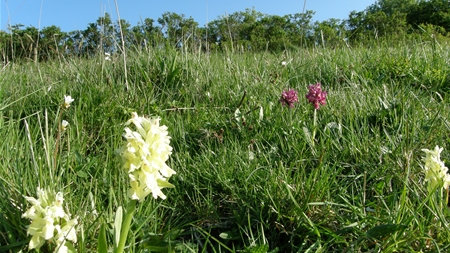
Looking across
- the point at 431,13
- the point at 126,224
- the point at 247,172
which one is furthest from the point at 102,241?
the point at 431,13

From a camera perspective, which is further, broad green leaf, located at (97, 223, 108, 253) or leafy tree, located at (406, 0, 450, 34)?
leafy tree, located at (406, 0, 450, 34)

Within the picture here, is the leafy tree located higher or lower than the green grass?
higher

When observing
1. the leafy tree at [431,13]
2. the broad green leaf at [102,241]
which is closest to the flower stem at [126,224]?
the broad green leaf at [102,241]

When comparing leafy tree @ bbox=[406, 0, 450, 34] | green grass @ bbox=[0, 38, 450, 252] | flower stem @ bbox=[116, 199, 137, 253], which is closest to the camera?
flower stem @ bbox=[116, 199, 137, 253]

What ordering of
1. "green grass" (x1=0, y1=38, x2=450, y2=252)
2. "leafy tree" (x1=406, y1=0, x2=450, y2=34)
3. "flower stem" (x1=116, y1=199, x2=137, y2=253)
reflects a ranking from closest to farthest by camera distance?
"flower stem" (x1=116, y1=199, x2=137, y2=253)
"green grass" (x1=0, y1=38, x2=450, y2=252)
"leafy tree" (x1=406, y1=0, x2=450, y2=34)

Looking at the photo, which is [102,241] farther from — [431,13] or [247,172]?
[431,13]

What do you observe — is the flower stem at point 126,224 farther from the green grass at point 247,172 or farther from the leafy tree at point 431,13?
the leafy tree at point 431,13

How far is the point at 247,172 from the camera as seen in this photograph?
1388mm

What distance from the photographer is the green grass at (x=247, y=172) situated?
1079 millimetres

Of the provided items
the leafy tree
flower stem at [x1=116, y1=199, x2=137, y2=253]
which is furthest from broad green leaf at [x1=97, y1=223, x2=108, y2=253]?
the leafy tree

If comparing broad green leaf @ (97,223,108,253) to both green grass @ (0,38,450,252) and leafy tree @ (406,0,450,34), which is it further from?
leafy tree @ (406,0,450,34)

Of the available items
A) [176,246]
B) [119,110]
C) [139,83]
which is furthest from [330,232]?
[139,83]

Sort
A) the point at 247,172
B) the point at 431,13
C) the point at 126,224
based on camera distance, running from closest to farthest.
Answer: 1. the point at 126,224
2. the point at 247,172
3. the point at 431,13

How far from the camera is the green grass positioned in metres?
1.08
